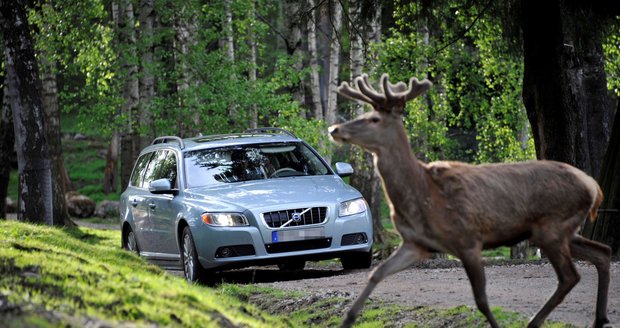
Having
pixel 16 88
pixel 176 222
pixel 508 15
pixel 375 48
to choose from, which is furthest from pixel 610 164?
pixel 375 48

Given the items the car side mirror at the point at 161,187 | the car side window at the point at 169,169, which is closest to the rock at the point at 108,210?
the car side window at the point at 169,169

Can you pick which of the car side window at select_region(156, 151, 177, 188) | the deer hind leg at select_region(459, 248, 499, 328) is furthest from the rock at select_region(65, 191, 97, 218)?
the deer hind leg at select_region(459, 248, 499, 328)

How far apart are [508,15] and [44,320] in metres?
13.1

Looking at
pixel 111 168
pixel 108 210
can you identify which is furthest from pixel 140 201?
pixel 111 168

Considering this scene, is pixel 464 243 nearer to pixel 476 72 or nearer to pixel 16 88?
pixel 16 88

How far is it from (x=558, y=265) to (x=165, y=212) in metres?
7.93

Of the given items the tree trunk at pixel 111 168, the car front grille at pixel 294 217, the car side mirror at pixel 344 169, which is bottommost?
the tree trunk at pixel 111 168

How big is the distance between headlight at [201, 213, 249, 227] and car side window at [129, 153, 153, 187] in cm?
342

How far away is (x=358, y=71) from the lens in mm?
31672

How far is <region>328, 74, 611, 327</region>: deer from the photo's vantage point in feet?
28.5

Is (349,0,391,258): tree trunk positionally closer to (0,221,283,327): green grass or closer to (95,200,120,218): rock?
(95,200,120,218): rock

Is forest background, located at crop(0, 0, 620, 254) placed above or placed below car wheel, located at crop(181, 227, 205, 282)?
above

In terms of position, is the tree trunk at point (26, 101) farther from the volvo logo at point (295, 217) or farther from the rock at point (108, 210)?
the rock at point (108, 210)

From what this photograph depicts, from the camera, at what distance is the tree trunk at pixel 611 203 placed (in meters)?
16.2
